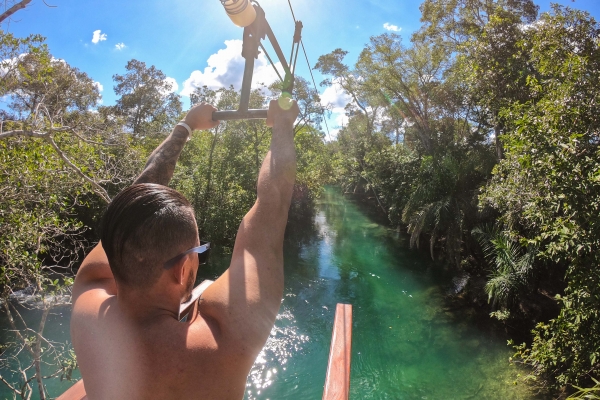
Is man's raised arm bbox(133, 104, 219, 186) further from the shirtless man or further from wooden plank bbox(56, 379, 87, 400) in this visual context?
wooden plank bbox(56, 379, 87, 400)

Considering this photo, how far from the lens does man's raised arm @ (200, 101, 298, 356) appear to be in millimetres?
770

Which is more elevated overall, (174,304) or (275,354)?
(174,304)

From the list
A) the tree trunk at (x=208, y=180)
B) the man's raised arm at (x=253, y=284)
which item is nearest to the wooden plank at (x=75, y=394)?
the man's raised arm at (x=253, y=284)

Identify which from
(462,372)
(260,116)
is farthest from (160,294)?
(462,372)

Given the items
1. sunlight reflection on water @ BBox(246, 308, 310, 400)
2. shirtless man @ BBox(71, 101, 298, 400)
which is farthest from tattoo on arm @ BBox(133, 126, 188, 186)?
sunlight reflection on water @ BBox(246, 308, 310, 400)

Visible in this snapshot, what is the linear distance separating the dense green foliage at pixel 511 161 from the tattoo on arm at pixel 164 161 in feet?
14.9

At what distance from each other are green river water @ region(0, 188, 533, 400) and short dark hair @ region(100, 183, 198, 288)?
8.12 meters

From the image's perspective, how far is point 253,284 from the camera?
2.53 ft

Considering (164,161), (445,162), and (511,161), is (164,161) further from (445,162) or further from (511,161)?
(445,162)

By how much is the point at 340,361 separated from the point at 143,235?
125 cm

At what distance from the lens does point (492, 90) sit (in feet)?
34.2

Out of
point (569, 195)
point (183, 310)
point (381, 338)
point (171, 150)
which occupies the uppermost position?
point (569, 195)

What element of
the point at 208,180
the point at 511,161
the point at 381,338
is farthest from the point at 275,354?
the point at 208,180

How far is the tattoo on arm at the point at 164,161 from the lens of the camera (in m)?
1.38
